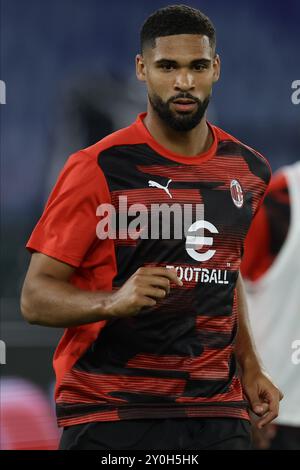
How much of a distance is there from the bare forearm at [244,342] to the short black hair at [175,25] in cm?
70

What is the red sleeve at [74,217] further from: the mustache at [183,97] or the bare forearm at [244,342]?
the bare forearm at [244,342]

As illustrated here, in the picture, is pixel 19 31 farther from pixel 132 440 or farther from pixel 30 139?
pixel 132 440

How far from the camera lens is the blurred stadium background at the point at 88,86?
5828mm

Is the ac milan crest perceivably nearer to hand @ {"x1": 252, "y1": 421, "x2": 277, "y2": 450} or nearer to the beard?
the beard

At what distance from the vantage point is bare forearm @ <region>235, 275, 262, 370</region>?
3.12 metres

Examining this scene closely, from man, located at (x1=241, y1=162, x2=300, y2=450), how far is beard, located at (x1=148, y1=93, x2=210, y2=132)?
2132 millimetres

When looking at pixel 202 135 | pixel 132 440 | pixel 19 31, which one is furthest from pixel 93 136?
pixel 132 440

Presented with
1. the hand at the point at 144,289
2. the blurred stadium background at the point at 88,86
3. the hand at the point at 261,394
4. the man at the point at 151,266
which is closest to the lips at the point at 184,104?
the man at the point at 151,266

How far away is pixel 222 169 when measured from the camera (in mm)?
3053

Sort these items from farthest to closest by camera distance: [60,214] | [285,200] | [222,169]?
1. [285,200]
2. [222,169]
3. [60,214]

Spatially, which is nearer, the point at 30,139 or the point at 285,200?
the point at 285,200

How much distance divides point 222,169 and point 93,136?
285cm

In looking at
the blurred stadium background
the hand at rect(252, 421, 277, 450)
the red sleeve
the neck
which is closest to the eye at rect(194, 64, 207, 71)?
the neck

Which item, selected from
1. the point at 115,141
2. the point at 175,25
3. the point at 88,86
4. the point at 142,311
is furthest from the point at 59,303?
the point at 88,86
